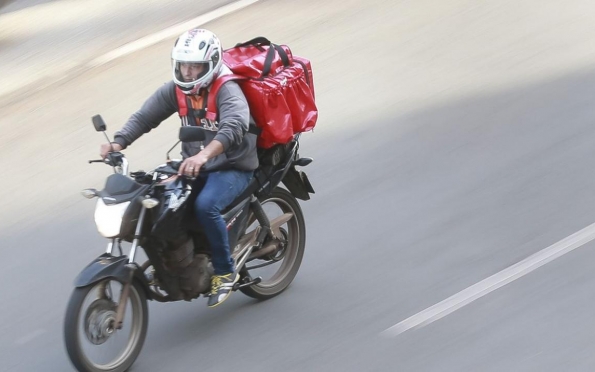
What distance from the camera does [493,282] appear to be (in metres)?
7.14

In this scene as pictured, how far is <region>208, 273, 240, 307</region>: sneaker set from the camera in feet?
21.2

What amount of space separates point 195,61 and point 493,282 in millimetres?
→ 2571

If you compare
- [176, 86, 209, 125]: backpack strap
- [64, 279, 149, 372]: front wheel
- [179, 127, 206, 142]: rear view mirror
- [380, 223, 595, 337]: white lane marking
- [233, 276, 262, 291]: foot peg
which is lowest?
[380, 223, 595, 337]: white lane marking

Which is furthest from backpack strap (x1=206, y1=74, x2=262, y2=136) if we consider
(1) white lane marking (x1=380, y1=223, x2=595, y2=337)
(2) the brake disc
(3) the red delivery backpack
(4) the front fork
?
(1) white lane marking (x1=380, y1=223, x2=595, y2=337)

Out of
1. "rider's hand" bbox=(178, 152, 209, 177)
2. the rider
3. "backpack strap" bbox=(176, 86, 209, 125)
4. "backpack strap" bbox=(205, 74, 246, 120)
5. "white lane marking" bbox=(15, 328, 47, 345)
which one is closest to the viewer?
"rider's hand" bbox=(178, 152, 209, 177)

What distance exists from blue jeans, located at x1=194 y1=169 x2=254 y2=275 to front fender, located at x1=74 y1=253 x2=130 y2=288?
0.57m

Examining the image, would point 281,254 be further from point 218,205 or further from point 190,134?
point 190,134

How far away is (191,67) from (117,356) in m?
1.77

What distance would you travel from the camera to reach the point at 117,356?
6133 millimetres

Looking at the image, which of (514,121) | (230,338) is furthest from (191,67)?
(514,121)

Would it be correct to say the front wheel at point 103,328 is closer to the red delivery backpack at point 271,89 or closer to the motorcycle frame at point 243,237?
the motorcycle frame at point 243,237

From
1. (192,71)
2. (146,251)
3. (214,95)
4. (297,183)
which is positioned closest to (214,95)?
(214,95)

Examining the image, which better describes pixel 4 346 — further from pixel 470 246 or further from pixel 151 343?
pixel 470 246

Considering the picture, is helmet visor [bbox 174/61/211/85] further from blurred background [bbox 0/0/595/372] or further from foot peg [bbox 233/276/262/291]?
blurred background [bbox 0/0/595/372]
